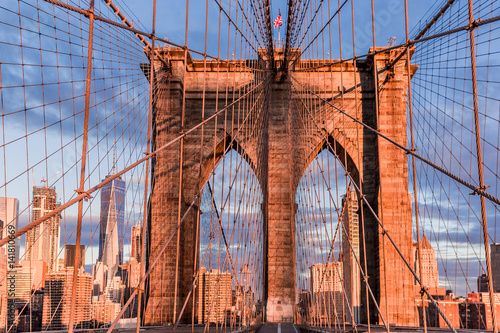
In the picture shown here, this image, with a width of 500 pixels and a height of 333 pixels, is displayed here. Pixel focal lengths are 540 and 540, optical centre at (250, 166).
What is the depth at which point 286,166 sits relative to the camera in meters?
14.3

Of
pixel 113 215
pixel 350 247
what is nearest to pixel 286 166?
pixel 113 215

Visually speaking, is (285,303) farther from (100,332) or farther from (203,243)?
(203,243)

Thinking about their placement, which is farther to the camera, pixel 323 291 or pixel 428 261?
pixel 428 261

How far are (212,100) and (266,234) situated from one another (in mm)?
4059

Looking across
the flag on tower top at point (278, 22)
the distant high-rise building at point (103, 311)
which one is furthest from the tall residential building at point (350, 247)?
the distant high-rise building at point (103, 311)

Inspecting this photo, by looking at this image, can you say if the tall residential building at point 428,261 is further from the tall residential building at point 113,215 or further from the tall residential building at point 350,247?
the tall residential building at point 113,215

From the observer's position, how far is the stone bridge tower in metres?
13.4

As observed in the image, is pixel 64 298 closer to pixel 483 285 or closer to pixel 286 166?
pixel 286 166

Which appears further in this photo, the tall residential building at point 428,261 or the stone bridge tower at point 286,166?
the tall residential building at point 428,261

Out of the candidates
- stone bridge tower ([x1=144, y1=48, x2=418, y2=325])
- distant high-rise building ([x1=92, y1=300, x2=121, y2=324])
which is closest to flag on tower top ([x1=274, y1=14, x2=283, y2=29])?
stone bridge tower ([x1=144, y1=48, x2=418, y2=325])

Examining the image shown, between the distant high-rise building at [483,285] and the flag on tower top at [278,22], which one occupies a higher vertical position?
the flag on tower top at [278,22]

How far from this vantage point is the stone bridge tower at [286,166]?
13.4m

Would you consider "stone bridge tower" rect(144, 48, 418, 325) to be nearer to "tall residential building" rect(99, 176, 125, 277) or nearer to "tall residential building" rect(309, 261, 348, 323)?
"tall residential building" rect(309, 261, 348, 323)

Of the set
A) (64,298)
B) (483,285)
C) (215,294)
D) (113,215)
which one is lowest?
(64,298)
